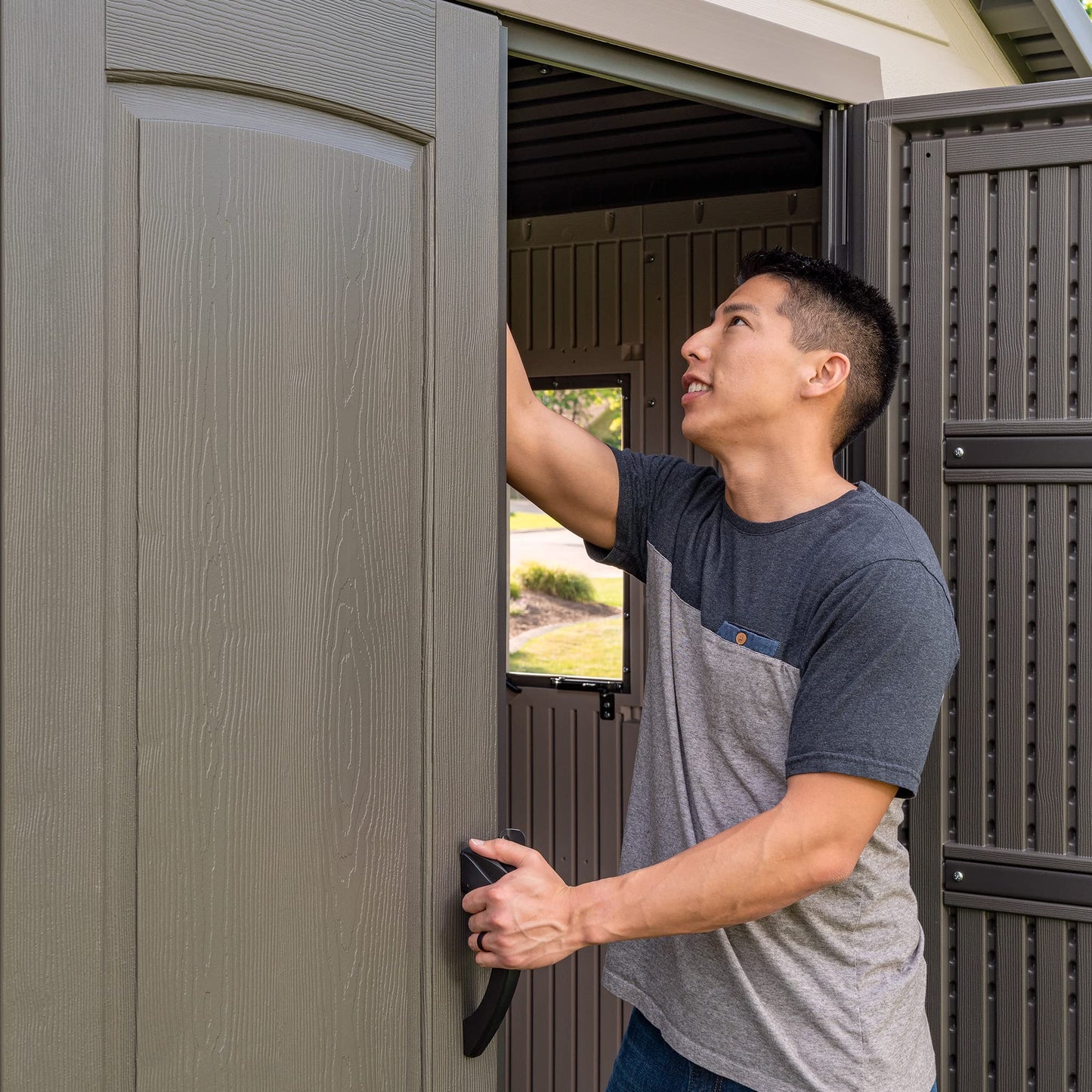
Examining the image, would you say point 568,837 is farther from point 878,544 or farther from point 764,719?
point 878,544

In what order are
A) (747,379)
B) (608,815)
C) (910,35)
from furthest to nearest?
(608,815), (910,35), (747,379)

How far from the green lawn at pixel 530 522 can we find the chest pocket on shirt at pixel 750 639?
343cm

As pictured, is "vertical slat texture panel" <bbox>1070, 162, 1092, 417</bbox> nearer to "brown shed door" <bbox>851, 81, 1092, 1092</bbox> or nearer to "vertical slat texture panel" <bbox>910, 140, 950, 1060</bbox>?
"brown shed door" <bbox>851, 81, 1092, 1092</bbox>

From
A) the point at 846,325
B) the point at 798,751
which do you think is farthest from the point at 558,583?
the point at 798,751

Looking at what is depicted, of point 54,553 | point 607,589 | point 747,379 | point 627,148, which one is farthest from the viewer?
point 607,589

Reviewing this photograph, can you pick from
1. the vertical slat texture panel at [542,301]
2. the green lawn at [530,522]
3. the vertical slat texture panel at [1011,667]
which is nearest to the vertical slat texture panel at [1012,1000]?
the vertical slat texture panel at [1011,667]

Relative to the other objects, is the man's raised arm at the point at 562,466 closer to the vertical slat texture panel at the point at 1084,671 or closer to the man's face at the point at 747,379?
the man's face at the point at 747,379

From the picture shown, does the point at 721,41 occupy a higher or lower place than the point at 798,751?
higher

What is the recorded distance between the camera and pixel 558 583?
5.12m

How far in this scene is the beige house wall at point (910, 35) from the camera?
2.00m

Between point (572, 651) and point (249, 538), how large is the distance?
3.45 meters

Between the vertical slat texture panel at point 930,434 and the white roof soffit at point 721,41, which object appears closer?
the white roof soffit at point 721,41

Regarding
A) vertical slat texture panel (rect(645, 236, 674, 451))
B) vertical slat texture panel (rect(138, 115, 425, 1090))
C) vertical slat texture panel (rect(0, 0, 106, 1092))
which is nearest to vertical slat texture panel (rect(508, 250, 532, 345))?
vertical slat texture panel (rect(645, 236, 674, 451))

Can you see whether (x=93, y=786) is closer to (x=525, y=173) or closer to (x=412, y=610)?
(x=412, y=610)
